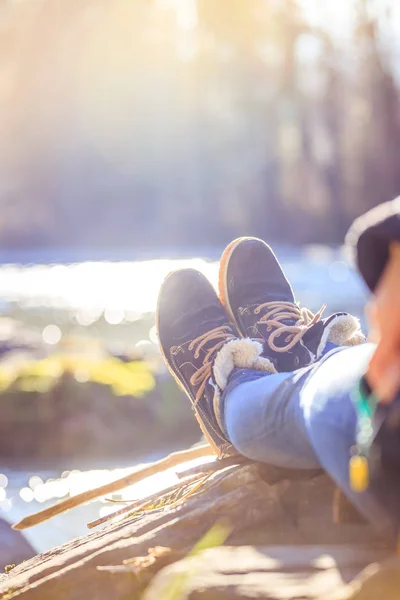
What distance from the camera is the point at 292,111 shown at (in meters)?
27.1

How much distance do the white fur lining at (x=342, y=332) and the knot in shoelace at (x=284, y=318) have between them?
8cm

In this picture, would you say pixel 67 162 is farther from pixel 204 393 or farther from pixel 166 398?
pixel 204 393

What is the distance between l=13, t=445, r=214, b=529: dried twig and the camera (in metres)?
1.62

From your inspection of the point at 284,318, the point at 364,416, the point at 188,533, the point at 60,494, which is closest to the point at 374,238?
the point at 364,416

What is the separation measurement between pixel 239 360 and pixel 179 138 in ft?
101

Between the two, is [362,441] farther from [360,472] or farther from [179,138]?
[179,138]

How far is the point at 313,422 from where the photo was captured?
3.40ft

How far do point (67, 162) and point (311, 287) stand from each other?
902 inches

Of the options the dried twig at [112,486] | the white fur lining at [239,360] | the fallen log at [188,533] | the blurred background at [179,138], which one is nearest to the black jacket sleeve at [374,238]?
the fallen log at [188,533]

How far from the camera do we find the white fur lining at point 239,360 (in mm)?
1586

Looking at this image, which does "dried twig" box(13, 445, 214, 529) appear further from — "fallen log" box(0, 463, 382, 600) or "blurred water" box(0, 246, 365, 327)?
"blurred water" box(0, 246, 365, 327)

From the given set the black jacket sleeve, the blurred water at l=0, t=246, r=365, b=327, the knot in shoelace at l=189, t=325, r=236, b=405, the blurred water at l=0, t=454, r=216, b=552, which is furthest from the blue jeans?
the blurred water at l=0, t=246, r=365, b=327

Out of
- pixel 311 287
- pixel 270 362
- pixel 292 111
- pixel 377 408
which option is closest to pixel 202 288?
pixel 270 362

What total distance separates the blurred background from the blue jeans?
9359 mm
